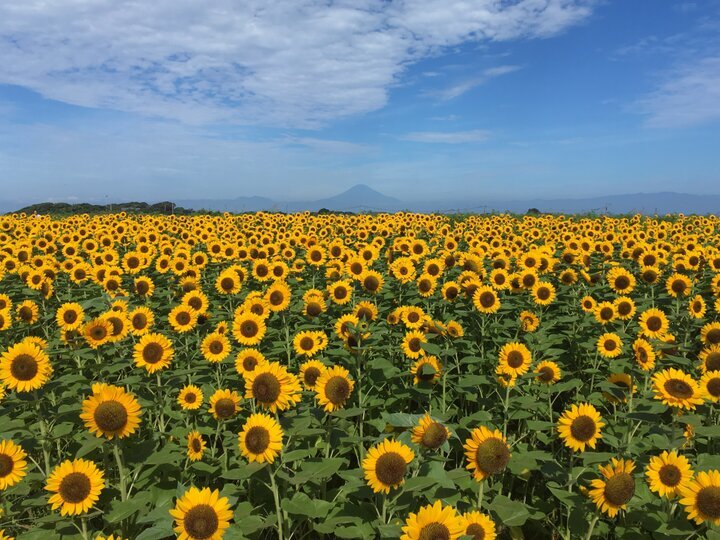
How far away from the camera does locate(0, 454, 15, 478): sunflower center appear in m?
3.76

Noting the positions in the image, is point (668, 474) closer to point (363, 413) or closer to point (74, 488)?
point (363, 413)

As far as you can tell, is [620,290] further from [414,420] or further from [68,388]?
[68,388]

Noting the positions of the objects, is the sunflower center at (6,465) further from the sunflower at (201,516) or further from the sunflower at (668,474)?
the sunflower at (668,474)

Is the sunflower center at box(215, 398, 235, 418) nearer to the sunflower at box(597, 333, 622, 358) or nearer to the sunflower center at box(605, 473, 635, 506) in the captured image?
the sunflower center at box(605, 473, 635, 506)

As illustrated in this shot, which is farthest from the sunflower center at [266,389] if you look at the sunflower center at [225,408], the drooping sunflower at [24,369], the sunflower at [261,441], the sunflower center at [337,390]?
the drooping sunflower at [24,369]

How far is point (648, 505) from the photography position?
410 cm

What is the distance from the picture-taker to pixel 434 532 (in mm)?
2811

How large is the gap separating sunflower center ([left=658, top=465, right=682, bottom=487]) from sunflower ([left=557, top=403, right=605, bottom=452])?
1.71 feet

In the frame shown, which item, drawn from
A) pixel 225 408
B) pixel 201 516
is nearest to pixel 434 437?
pixel 201 516

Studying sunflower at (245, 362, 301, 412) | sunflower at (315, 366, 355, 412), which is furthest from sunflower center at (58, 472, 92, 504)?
sunflower at (315, 366, 355, 412)

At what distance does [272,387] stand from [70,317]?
4847 millimetres

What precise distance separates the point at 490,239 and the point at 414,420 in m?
12.2

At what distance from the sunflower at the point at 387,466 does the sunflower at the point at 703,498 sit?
7.05ft

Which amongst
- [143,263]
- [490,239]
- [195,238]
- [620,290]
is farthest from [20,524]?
[490,239]
